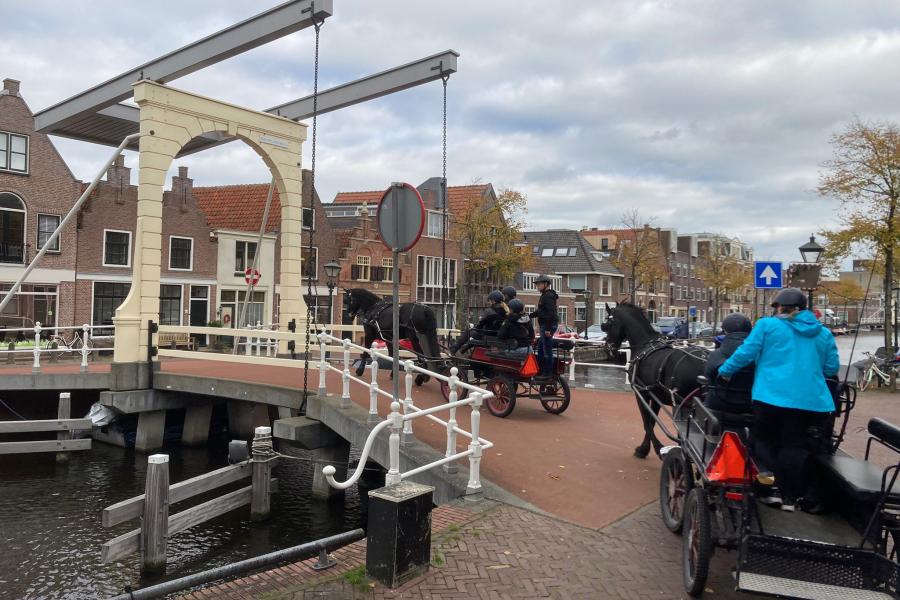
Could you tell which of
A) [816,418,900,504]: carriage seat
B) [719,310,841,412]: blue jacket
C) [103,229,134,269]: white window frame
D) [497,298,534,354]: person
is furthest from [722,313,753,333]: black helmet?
[103,229,134,269]: white window frame

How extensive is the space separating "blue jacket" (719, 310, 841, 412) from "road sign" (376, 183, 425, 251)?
8.44 ft

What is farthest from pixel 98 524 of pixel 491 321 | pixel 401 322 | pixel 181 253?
pixel 181 253

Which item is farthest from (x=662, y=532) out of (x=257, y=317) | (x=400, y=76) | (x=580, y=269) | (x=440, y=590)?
(x=580, y=269)

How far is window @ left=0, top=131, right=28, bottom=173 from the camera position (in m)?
21.2

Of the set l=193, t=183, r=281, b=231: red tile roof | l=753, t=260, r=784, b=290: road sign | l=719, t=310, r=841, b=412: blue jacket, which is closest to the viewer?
l=719, t=310, r=841, b=412: blue jacket

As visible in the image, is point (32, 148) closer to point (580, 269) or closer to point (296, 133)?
point (296, 133)

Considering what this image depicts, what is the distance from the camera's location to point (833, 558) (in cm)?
339

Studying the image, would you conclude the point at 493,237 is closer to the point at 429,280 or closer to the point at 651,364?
the point at 429,280

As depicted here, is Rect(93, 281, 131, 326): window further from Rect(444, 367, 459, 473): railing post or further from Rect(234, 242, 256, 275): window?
Rect(444, 367, 459, 473): railing post

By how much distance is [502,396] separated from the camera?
912cm

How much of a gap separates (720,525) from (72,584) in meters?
→ 6.10

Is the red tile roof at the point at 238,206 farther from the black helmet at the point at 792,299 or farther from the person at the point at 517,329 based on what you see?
the black helmet at the point at 792,299

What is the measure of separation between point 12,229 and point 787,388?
79.4 feet

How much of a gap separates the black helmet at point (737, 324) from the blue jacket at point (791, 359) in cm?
105
